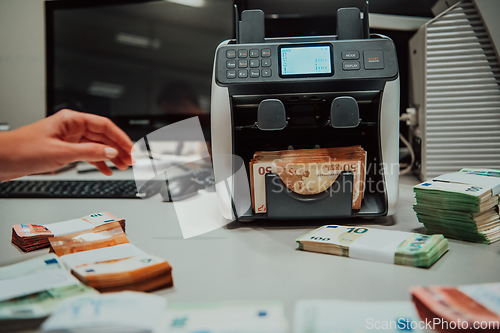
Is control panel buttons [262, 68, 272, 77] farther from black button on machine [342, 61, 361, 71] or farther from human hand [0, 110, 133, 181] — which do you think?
human hand [0, 110, 133, 181]

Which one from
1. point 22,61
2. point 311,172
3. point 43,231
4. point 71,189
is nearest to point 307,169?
point 311,172

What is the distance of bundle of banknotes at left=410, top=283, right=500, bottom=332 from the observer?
35 cm

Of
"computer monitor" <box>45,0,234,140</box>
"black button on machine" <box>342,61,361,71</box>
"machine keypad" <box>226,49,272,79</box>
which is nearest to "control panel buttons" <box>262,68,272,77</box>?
"machine keypad" <box>226,49,272,79</box>

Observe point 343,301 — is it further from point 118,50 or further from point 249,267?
point 118,50

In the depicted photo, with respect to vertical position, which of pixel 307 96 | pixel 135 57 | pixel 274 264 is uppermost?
pixel 135 57

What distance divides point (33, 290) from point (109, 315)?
0.12 m

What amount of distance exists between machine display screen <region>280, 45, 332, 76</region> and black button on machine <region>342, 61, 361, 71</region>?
1.0 inches

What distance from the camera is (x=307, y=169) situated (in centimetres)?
68

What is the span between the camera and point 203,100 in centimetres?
123

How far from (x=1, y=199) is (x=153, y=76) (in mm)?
571

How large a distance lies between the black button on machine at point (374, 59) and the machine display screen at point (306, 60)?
2.5 inches

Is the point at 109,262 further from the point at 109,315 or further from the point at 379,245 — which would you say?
the point at 379,245

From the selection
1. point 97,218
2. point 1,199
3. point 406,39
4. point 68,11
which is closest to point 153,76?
point 68,11

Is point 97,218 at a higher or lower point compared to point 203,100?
lower
